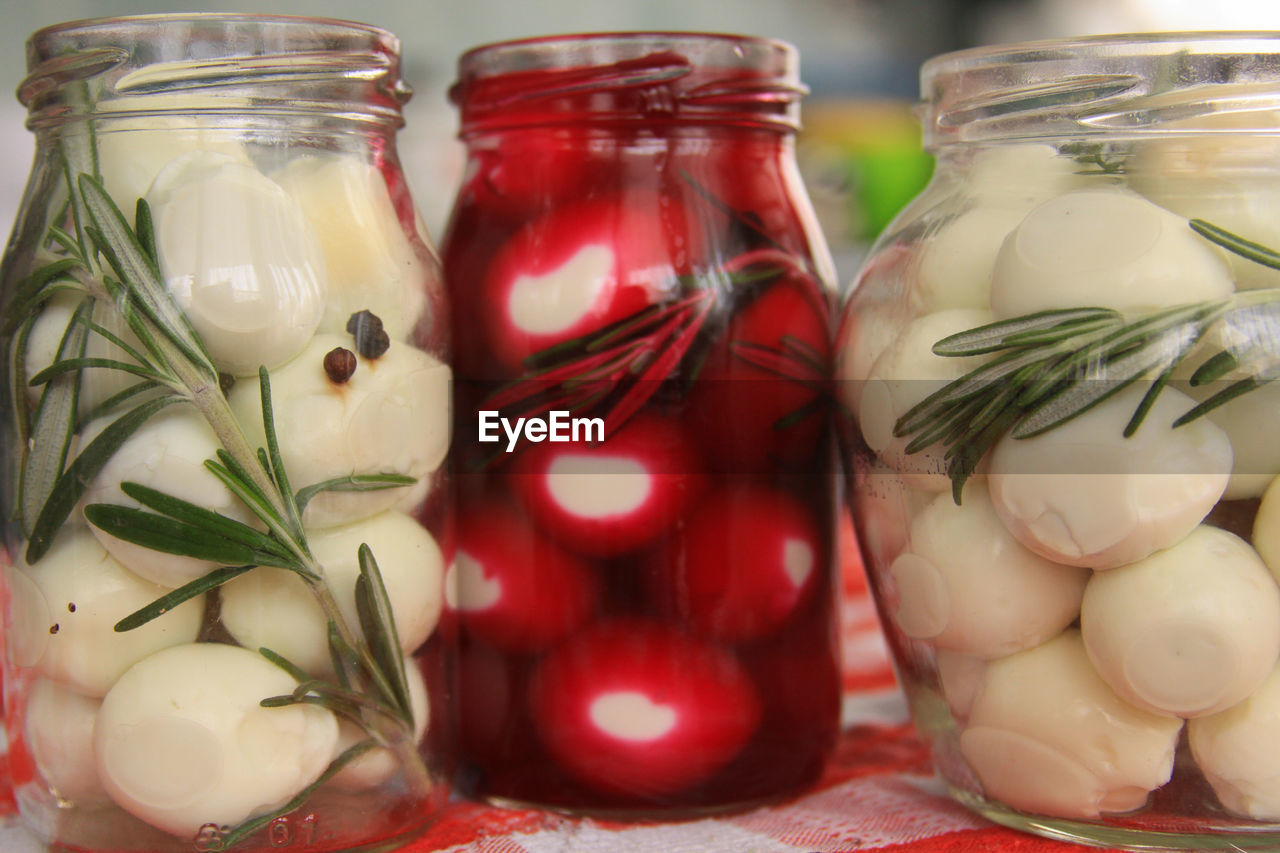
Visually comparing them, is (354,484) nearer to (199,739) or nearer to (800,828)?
(199,739)

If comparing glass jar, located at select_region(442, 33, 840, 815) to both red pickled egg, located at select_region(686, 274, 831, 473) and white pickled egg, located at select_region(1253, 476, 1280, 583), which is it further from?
white pickled egg, located at select_region(1253, 476, 1280, 583)

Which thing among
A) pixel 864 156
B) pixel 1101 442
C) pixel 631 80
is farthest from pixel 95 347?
pixel 864 156

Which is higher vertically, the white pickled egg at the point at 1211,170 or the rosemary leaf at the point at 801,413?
the white pickled egg at the point at 1211,170

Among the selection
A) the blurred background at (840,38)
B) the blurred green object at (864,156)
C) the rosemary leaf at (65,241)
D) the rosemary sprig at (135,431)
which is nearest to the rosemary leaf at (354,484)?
the rosemary sprig at (135,431)

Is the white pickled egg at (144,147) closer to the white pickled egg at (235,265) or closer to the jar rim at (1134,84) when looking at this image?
the white pickled egg at (235,265)

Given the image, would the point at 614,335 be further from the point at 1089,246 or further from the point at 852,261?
the point at 852,261
